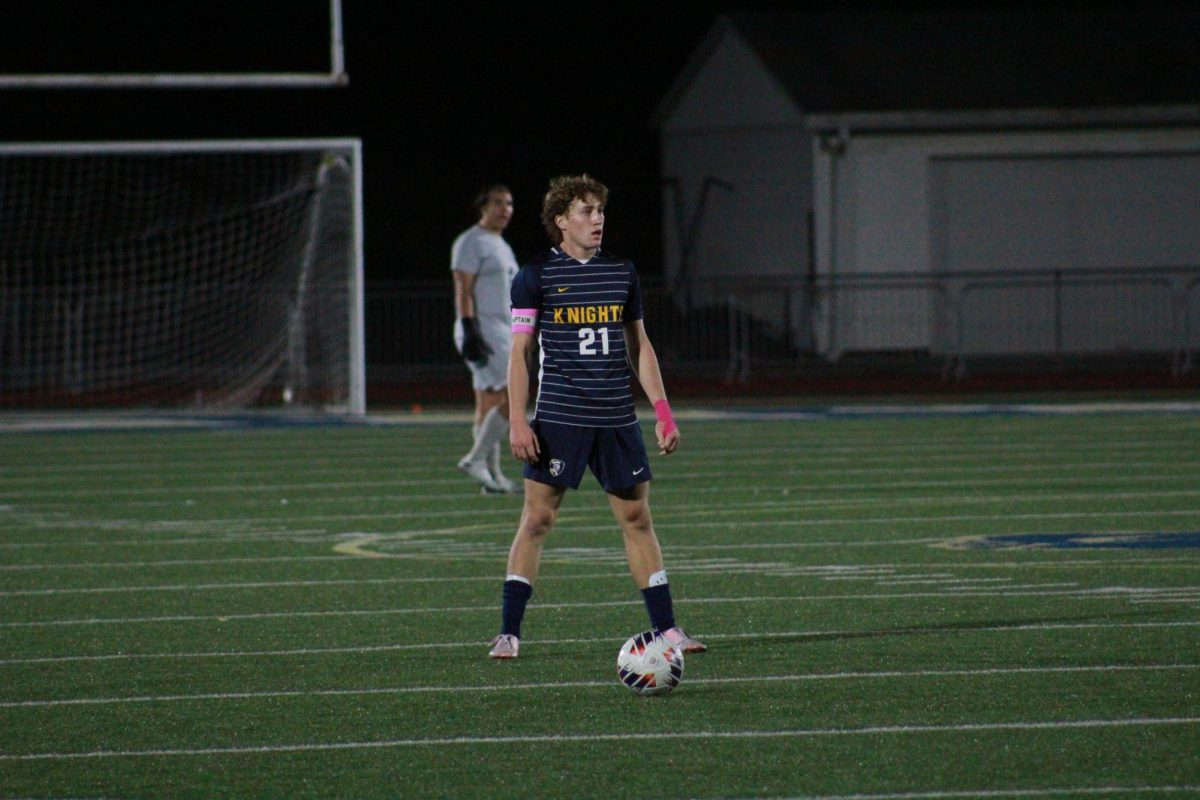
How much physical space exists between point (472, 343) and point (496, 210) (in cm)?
93

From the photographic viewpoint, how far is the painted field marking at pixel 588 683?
23.1 feet

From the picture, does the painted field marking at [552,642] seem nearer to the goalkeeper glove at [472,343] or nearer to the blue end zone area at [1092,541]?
the blue end zone area at [1092,541]

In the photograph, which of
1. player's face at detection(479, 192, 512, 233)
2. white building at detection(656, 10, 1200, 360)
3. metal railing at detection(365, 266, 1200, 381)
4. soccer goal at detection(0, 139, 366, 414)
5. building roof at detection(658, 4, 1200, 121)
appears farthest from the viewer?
building roof at detection(658, 4, 1200, 121)

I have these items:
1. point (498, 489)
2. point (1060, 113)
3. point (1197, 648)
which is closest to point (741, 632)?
point (1197, 648)

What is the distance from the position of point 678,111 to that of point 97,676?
91.3ft

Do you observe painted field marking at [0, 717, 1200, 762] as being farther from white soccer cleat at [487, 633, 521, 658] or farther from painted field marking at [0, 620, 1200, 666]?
painted field marking at [0, 620, 1200, 666]

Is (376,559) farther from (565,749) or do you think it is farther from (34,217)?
(34,217)

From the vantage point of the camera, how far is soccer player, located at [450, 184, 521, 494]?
45.1 feet

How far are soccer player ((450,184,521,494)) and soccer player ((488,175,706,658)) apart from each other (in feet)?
19.6

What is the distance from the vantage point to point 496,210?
44.3 ft

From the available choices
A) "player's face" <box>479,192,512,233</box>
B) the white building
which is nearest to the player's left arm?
"player's face" <box>479,192,512,233</box>

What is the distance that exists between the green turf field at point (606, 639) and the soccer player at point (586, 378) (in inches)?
21.4

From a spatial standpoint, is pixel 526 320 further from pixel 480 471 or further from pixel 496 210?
pixel 480 471

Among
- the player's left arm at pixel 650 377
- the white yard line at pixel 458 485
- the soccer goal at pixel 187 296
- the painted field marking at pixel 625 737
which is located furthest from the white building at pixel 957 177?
the painted field marking at pixel 625 737
